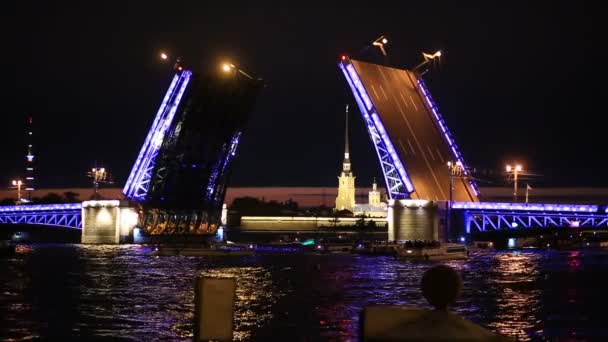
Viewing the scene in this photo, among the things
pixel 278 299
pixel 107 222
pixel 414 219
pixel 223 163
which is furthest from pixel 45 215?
pixel 278 299

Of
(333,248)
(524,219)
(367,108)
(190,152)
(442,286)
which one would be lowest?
(333,248)

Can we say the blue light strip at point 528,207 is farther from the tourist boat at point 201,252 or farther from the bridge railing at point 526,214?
the tourist boat at point 201,252

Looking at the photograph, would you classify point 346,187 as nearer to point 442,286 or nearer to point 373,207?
point 373,207

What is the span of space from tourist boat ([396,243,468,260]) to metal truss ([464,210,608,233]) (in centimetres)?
1655

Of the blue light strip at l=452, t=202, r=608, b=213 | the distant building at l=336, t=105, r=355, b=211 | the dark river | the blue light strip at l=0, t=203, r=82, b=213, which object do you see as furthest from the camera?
the distant building at l=336, t=105, r=355, b=211

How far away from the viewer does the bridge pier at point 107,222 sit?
225ft

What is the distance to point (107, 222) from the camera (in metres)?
70.2

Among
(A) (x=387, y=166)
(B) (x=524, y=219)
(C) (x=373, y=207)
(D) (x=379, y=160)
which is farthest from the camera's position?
(C) (x=373, y=207)

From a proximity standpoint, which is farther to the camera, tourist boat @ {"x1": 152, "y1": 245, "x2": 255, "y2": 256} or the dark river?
tourist boat @ {"x1": 152, "y1": 245, "x2": 255, "y2": 256}

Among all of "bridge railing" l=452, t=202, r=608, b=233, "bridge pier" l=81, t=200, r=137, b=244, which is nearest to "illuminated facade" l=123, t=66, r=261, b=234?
"bridge pier" l=81, t=200, r=137, b=244

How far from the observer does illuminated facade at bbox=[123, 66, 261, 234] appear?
179 ft

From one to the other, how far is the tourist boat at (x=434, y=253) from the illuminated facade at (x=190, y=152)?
11.8 metres

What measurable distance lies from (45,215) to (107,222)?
1390 centimetres

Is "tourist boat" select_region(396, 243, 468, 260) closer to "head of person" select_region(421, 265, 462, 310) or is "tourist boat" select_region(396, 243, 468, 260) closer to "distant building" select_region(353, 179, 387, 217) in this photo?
"head of person" select_region(421, 265, 462, 310)
